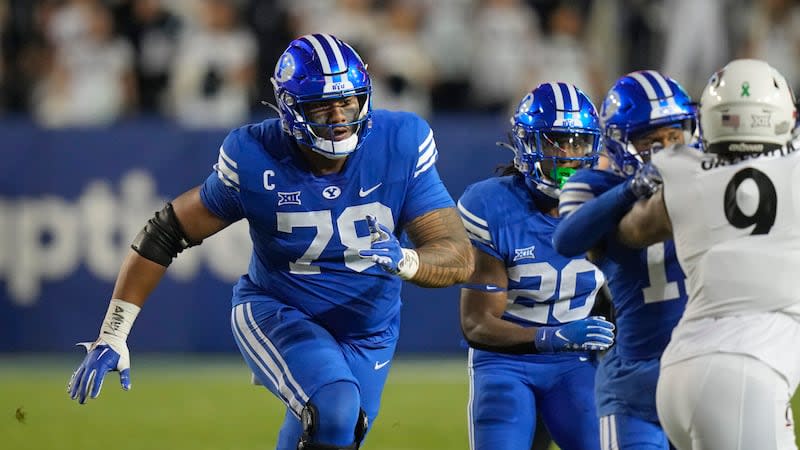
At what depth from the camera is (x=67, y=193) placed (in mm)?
10742

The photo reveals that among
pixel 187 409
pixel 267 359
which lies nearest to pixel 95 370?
pixel 267 359

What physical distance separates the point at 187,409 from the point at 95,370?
4016 millimetres

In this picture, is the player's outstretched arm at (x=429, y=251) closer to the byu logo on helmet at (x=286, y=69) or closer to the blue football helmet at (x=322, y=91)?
the blue football helmet at (x=322, y=91)

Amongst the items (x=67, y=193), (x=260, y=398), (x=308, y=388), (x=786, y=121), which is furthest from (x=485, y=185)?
(x=67, y=193)

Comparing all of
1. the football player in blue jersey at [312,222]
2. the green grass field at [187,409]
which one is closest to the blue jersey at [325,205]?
the football player in blue jersey at [312,222]

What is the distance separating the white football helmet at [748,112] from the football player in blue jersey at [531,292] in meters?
1.36

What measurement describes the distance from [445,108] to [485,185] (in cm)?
634

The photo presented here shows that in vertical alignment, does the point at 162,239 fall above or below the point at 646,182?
below

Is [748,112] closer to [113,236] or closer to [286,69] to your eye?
[286,69]

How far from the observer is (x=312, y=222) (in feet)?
16.8

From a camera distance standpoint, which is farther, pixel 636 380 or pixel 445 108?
pixel 445 108

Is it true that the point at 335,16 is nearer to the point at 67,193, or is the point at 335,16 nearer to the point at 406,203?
the point at 67,193

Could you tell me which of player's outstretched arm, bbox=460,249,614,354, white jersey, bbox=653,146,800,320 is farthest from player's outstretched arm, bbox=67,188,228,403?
white jersey, bbox=653,146,800,320

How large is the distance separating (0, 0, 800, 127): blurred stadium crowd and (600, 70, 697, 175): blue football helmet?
6566 millimetres
